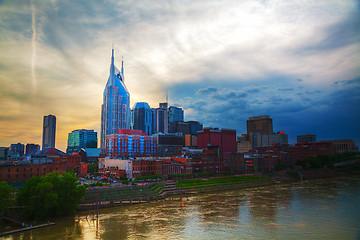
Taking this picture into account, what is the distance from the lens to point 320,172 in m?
171

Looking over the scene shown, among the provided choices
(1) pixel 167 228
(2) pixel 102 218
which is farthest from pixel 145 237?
(2) pixel 102 218

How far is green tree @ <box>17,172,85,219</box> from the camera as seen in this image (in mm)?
61094

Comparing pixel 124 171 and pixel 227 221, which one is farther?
pixel 124 171

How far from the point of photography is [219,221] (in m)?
60.5

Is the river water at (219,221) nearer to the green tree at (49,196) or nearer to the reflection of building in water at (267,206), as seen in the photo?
the reflection of building in water at (267,206)

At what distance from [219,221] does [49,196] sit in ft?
130

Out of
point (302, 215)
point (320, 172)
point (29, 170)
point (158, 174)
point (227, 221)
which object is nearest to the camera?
point (227, 221)

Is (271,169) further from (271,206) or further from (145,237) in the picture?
(145,237)

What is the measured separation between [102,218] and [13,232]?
60.1 ft

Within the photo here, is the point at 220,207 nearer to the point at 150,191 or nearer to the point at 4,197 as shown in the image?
the point at 150,191

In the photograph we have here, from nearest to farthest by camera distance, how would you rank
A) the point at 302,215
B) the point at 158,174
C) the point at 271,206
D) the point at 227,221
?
the point at 227,221
the point at 302,215
the point at 271,206
the point at 158,174

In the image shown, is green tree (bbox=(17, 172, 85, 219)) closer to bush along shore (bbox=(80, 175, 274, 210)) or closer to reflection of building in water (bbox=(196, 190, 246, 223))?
bush along shore (bbox=(80, 175, 274, 210))

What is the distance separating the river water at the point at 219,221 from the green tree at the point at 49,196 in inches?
134

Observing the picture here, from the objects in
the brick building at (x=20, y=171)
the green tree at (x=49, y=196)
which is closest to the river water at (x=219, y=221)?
the green tree at (x=49, y=196)
